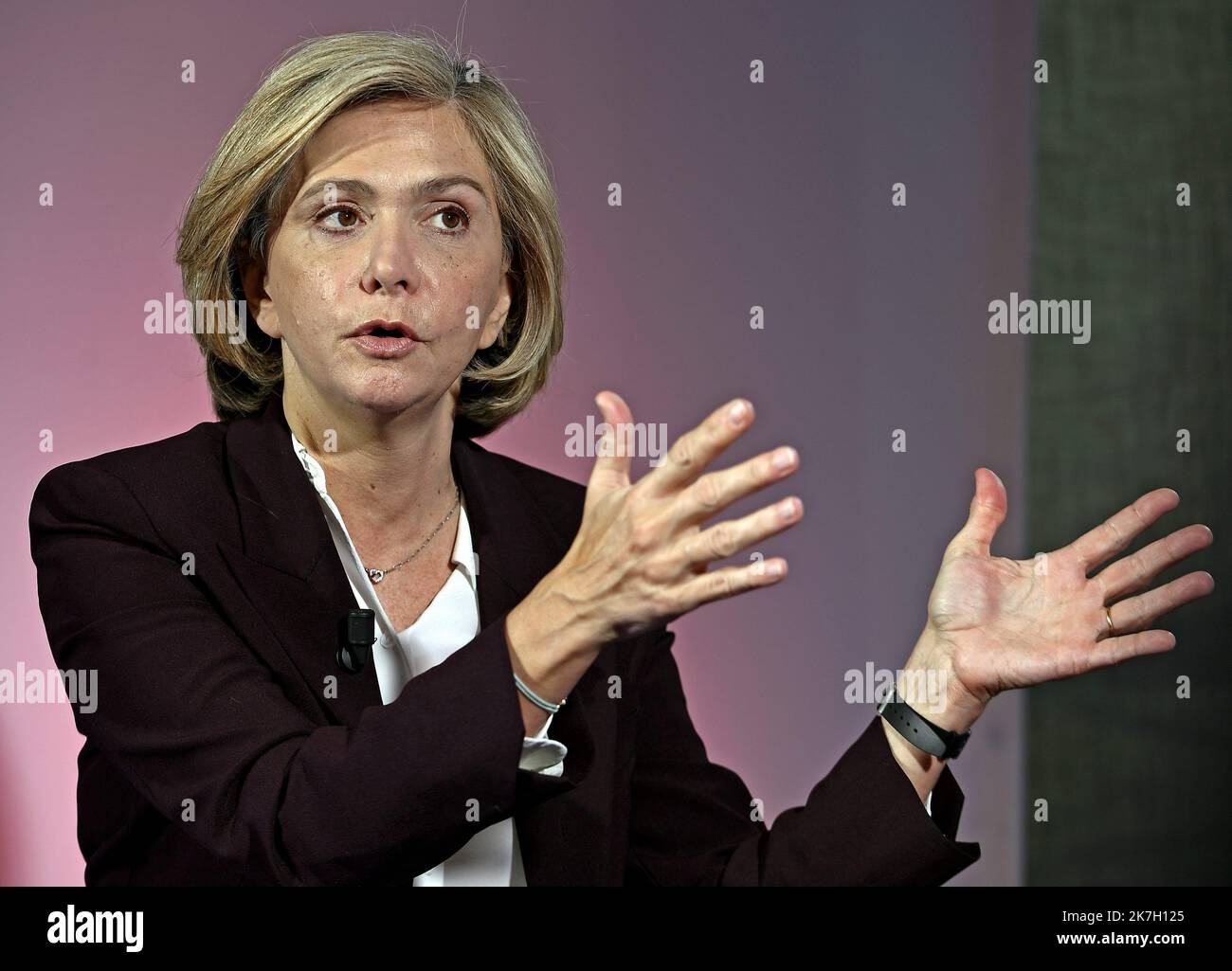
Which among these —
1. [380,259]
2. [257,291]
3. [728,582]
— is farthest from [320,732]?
[257,291]

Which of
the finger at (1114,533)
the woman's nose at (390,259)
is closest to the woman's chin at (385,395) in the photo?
the woman's nose at (390,259)

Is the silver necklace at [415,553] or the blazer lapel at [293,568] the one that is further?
the silver necklace at [415,553]

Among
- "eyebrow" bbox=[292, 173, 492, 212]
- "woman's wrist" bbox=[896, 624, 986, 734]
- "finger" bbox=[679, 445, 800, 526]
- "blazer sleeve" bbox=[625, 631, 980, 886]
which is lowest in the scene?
"blazer sleeve" bbox=[625, 631, 980, 886]

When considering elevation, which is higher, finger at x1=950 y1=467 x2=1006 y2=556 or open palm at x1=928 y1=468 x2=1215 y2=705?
finger at x1=950 y1=467 x2=1006 y2=556

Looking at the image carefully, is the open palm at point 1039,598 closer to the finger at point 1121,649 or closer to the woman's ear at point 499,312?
the finger at point 1121,649

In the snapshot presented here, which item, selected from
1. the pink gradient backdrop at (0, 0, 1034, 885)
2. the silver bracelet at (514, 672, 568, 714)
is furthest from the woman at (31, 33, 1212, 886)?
the pink gradient backdrop at (0, 0, 1034, 885)

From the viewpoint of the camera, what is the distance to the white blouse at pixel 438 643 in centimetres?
171

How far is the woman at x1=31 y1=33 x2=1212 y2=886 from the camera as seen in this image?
1.37m

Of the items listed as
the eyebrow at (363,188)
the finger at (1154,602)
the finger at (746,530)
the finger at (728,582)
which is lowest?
the finger at (1154,602)

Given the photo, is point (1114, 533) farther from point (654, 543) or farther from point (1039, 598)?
point (654, 543)

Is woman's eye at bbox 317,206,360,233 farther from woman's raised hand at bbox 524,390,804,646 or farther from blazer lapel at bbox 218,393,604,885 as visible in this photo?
woman's raised hand at bbox 524,390,804,646

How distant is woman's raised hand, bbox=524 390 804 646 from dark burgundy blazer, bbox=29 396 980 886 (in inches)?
5.1

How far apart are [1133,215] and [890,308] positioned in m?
0.48
